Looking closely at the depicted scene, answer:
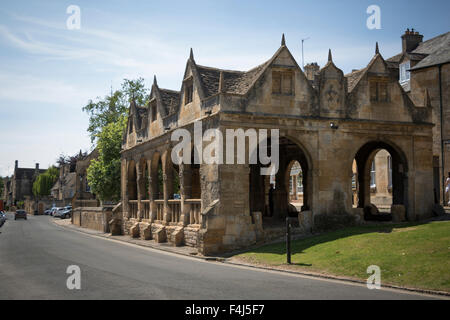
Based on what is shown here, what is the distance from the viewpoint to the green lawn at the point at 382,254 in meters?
10.8

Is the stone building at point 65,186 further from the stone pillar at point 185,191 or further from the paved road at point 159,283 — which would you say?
the paved road at point 159,283

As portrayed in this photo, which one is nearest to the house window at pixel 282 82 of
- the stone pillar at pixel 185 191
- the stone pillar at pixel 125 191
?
the stone pillar at pixel 185 191

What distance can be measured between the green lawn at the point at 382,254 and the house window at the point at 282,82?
6206 mm

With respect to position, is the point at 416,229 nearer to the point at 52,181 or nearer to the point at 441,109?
the point at 441,109

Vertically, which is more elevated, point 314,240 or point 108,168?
point 108,168

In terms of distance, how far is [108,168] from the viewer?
130ft

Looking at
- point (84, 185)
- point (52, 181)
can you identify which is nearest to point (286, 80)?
point (84, 185)

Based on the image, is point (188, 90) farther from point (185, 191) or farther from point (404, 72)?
point (404, 72)

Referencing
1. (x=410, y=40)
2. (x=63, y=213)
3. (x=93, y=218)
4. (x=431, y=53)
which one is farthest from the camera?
(x=63, y=213)

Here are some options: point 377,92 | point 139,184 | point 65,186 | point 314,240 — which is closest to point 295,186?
point 139,184

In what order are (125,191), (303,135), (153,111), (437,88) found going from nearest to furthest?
(303,135)
(153,111)
(437,88)
(125,191)

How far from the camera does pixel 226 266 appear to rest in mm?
14789

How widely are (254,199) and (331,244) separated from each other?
9670 millimetres

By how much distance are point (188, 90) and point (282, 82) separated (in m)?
5.06
